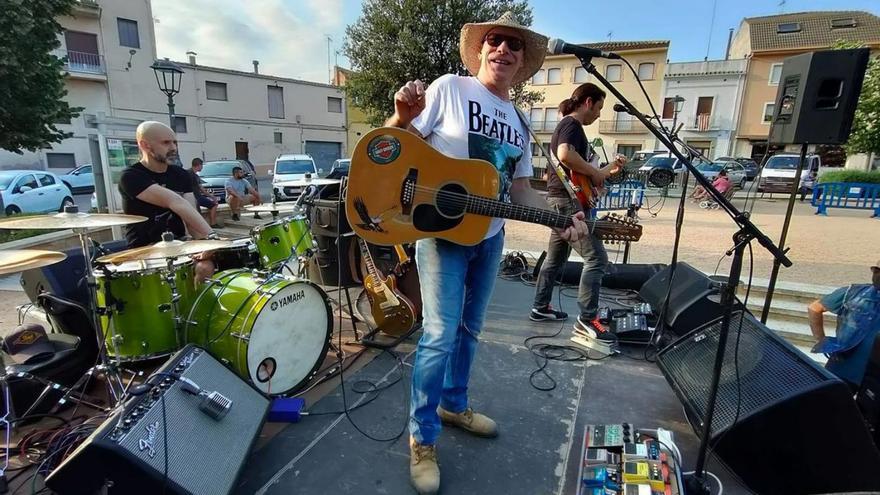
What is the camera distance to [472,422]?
2189mm

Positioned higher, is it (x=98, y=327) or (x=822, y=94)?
(x=822, y=94)

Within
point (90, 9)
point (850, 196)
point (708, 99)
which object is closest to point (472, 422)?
point (850, 196)

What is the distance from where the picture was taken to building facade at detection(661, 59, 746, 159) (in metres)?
25.2

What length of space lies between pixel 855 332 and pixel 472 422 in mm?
2545

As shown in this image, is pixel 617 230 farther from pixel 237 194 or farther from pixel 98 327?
pixel 237 194

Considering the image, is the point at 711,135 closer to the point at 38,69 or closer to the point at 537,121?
the point at 537,121

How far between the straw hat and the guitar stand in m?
2.02

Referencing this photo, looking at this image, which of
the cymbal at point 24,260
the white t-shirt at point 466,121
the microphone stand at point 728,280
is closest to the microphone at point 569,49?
the microphone stand at point 728,280

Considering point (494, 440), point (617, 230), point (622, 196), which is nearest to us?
point (494, 440)

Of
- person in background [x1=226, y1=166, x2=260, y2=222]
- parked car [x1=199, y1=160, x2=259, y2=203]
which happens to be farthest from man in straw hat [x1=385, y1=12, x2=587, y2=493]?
parked car [x1=199, y1=160, x2=259, y2=203]

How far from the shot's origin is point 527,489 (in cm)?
188

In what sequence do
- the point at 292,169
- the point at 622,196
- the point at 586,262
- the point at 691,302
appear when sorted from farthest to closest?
1. the point at 292,169
2. the point at 622,196
3. the point at 586,262
4. the point at 691,302

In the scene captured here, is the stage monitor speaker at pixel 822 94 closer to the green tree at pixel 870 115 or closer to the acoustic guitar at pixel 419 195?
the acoustic guitar at pixel 419 195

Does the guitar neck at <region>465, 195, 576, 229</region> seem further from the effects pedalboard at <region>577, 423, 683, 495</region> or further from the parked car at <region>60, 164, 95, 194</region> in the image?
the parked car at <region>60, 164, 95, 194</region>
